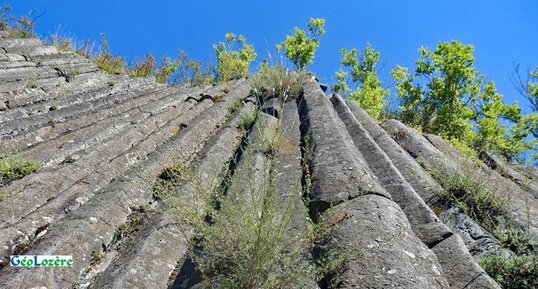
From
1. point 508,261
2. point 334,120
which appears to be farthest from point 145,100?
point 508,261

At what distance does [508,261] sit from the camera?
100.0 inches

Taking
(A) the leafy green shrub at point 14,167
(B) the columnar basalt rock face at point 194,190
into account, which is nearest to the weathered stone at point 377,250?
(B) the columnar basalt rock face at point 194,190

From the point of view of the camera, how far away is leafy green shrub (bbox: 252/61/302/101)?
670 cm

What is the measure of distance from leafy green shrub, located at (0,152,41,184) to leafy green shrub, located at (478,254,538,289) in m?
3.15

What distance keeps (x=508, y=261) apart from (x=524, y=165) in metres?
5.63

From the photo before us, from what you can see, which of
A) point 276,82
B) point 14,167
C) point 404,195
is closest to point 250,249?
point 404,195

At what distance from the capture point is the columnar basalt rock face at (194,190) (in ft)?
7.18

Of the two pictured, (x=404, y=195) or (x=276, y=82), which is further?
(x=276, y=82)

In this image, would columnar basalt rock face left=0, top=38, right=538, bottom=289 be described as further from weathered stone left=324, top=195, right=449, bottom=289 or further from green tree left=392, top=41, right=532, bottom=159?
green tree left=392, top=41, right=532, bottom=159

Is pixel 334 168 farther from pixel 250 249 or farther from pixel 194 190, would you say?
pixel 250 249

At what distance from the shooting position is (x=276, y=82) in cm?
688

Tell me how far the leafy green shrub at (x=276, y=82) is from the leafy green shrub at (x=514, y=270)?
4309 millimetres

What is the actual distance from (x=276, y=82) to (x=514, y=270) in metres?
4.89

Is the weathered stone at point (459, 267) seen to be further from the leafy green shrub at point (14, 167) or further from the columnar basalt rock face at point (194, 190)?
the leafy green shrub at point (14, 167)
